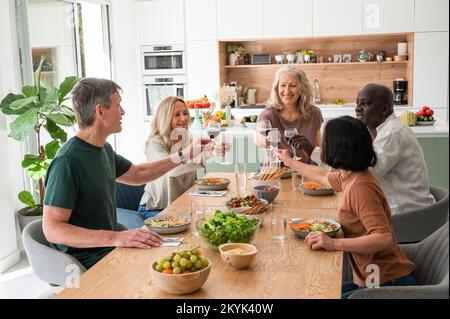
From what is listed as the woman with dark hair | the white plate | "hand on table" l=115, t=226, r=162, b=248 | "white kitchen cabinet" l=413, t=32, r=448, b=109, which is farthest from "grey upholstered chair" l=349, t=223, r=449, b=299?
"white kitchen cabinet" l=413, t=32, r=448, b=109

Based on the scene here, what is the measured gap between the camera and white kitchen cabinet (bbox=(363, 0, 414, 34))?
239 inches

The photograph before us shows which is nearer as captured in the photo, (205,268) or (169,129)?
(205,268)

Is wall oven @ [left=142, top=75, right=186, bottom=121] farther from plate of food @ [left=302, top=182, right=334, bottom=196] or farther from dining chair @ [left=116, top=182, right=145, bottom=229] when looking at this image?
plate of food @ [left=302, top=182, right=334, bottom=196]

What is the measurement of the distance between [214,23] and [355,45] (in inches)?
74.5

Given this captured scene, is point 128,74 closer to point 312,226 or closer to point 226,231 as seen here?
point 312,226

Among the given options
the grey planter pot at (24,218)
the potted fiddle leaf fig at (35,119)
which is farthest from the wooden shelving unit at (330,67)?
the grey planter pot at (24,218)

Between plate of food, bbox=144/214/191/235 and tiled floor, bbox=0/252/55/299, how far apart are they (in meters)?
1.52

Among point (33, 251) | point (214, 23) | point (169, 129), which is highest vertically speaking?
point (214, 23)
